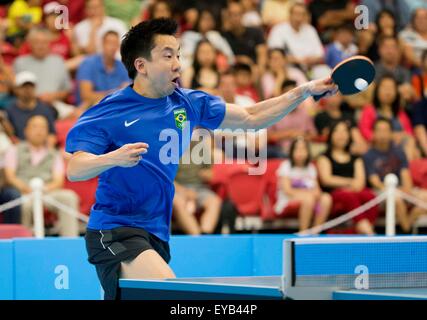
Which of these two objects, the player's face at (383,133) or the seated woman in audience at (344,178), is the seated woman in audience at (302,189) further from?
the player's face at (383,133)

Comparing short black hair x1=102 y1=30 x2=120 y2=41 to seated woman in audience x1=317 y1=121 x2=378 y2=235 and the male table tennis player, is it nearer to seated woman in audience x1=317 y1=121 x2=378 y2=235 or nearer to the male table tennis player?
seated woman in audience x1=317 y1=121 x2=378 y2=235

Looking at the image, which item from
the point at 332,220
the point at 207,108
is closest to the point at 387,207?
the point at 332,220

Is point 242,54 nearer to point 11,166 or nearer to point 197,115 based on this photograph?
point 11,166

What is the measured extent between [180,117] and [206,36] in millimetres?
6419

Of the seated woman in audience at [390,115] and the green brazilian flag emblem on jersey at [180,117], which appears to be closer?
the green brazilian flag emblem on jersey at [180,117]

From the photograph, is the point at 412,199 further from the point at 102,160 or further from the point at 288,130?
the point at 102,160

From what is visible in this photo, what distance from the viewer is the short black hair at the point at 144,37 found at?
579 cm

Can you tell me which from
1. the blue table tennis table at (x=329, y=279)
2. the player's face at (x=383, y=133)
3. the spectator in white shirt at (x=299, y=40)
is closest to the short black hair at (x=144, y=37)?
the blue table tennis table at (x=329, y=279)

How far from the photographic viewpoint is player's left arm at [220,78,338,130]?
19.4ft

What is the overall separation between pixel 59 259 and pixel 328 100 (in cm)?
492

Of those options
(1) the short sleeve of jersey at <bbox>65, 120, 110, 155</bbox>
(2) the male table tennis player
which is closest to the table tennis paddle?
(2) the male table tennis player

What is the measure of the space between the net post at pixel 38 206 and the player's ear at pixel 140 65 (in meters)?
3.48

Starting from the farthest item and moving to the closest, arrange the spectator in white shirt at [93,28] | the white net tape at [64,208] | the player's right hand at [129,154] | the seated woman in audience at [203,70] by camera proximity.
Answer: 1. the spectator in white shirt at [93,28]
2. the seated woman in audience at [203,70]
3. the white net tape at [64,208]
4. the player's right hand at [129,154]

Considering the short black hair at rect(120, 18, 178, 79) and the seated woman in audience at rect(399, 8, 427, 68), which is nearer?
the short black hair at rect(120, 18, 178, 79)
